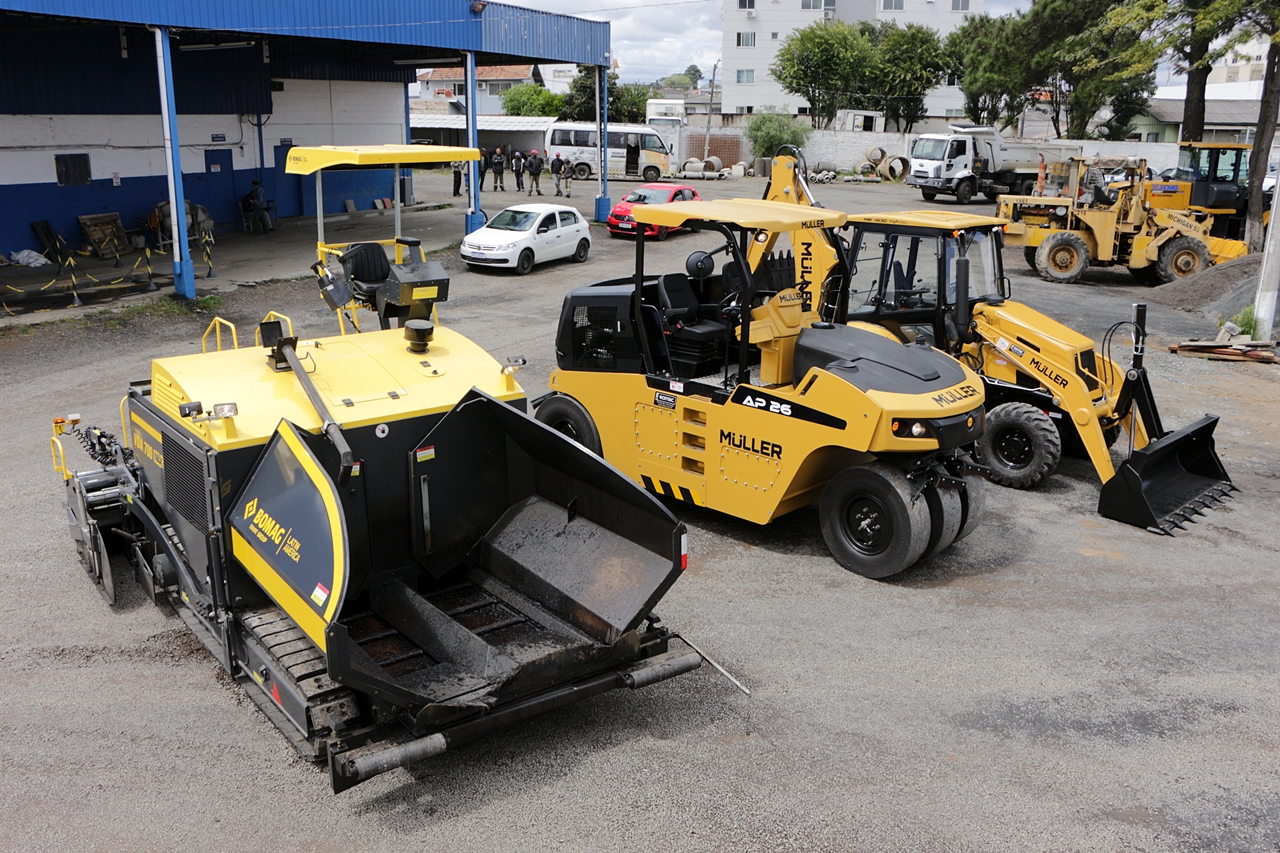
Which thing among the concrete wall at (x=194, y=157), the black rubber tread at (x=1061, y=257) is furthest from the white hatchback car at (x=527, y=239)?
the black rubber tread at (x=1061, y=257)

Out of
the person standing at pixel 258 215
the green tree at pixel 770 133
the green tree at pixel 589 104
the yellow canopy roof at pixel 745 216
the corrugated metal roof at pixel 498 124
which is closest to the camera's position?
the yellow canopy roof at pixel 745 216

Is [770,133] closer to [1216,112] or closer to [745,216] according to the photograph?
[1216,112]

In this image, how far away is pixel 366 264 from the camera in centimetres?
847

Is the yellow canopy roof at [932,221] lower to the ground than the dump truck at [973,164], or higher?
lower

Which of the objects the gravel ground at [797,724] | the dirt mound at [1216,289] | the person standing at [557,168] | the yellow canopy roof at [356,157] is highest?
the person standing at [557,168]

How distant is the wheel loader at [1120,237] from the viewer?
2075cm

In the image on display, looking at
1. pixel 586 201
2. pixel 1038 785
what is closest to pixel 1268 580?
pixel 1038 785

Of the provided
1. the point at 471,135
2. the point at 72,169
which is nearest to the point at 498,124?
the point at 471,135

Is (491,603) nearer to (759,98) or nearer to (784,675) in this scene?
(784,675)

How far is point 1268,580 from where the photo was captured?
7.71 m

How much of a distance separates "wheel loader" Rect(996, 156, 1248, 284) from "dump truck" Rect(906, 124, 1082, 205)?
14.2 metres

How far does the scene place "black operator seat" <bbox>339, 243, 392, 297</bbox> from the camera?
8195 millimetres

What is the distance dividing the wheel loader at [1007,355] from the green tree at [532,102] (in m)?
53.8

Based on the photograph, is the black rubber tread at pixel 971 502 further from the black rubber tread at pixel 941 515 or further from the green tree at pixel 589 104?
the green tree at pixel 589 104
